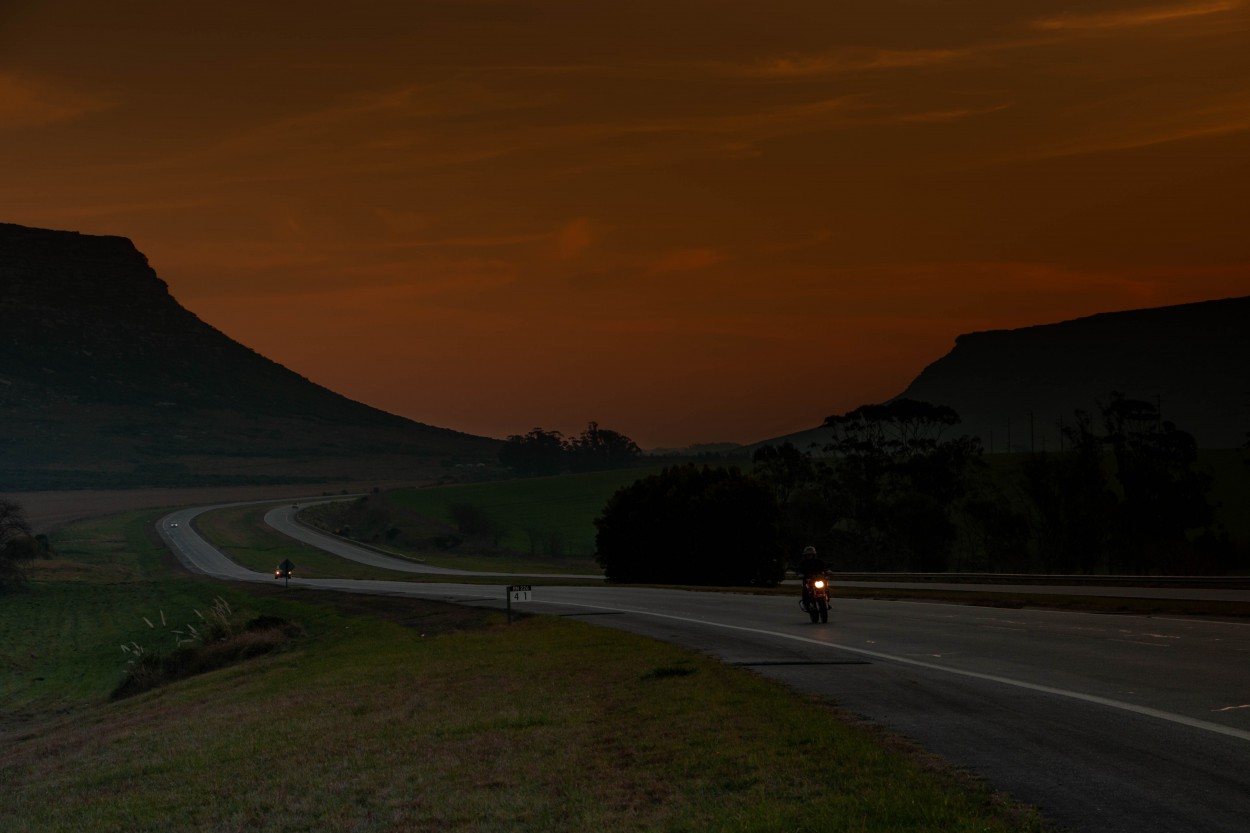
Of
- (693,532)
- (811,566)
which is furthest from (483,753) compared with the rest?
(693,532)

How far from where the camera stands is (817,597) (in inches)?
1128

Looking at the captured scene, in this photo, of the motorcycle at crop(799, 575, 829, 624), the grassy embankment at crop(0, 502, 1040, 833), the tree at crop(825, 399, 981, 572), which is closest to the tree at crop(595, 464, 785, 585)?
the tree at crop(825, 399, 981, 572)

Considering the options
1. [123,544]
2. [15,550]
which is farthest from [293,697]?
[123,544]

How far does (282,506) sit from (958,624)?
161m

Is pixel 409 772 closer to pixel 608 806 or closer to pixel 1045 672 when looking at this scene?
pixel 608 806

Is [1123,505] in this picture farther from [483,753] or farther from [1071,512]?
[483,753]

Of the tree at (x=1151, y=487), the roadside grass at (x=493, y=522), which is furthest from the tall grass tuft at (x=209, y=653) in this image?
the tree at (x=1151, y=487)

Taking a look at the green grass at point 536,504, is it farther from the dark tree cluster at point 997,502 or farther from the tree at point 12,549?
the tree at point 12,549

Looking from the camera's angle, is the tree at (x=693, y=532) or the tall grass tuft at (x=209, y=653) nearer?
the tall grass tuft at (x=209, y=653)

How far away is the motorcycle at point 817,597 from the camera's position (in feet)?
93.6

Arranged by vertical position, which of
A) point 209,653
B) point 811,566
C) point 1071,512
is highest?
point 1071,512

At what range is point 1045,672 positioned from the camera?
17312 mm

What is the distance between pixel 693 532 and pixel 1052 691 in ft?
175

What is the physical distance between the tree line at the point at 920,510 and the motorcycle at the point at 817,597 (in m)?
37.6
